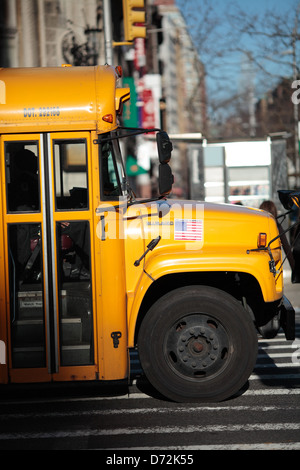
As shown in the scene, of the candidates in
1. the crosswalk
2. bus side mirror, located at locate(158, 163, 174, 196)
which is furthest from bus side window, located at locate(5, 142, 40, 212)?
the crosswalk

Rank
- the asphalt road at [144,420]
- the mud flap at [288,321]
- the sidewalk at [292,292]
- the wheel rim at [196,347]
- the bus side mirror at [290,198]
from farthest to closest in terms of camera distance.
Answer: the sidewalk at [292,292] < the bus side mirror at [290,198] < the mud flap at [288,321] < the wheel rim at [196,347] < the asphalt road at [144,420]

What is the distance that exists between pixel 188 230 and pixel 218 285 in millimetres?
699

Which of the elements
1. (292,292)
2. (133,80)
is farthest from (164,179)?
(133,80)

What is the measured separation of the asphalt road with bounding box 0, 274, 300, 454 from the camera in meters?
4.76

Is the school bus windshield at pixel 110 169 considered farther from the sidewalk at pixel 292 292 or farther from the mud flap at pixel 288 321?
the sidewalk at pixel 292 292

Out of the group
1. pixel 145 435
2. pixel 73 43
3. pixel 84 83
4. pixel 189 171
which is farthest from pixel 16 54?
pixel 145 435

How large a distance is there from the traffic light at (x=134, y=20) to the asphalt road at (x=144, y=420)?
835 cm

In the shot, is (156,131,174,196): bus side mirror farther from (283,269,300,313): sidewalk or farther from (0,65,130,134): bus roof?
(283,269,300,313): sidewalk

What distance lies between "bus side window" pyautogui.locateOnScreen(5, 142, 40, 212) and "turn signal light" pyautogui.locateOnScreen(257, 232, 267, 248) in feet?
5.98

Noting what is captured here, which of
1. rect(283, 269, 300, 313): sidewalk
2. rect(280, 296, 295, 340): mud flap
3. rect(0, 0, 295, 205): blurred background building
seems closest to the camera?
rect(280, 296, 295, 340): mud flap

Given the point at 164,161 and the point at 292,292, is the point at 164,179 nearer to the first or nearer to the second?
the point at 164,161

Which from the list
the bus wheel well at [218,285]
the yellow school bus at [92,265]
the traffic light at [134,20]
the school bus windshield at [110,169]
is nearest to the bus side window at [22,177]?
the yellow school bus at [92,265]

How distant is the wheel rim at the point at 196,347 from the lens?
5711mm
